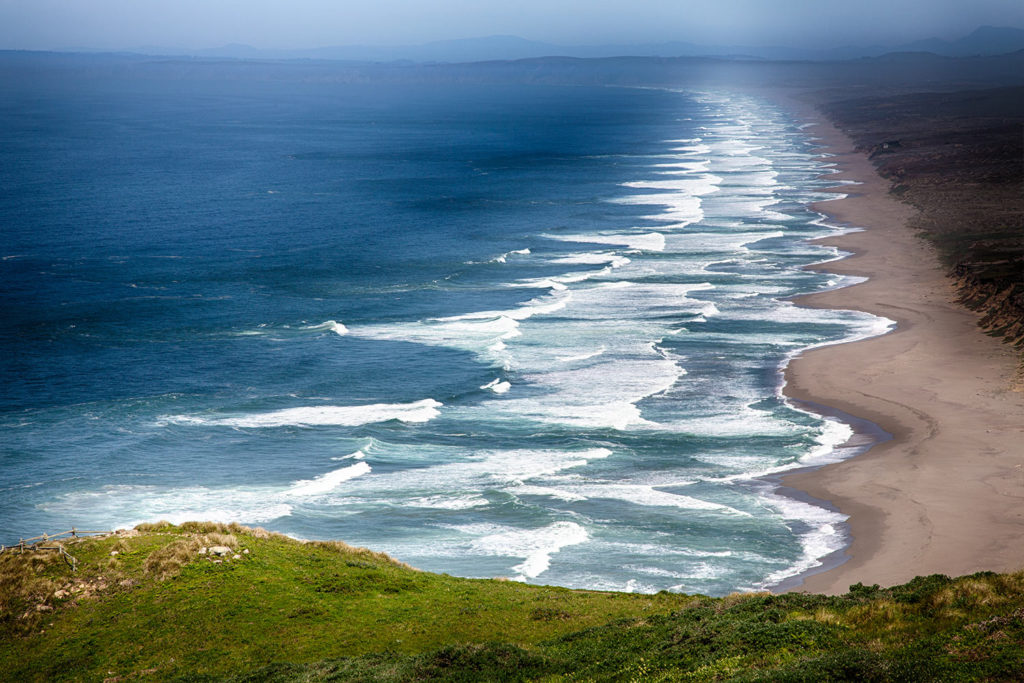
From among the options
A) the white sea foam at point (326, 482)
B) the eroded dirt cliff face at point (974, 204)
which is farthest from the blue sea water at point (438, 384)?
the eroded dirt cliff face at point (974, 204)

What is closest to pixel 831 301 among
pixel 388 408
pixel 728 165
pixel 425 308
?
pixel 425 308

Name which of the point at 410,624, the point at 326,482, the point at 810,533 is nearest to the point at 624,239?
the point at 326,482

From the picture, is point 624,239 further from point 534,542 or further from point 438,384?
point 534,542

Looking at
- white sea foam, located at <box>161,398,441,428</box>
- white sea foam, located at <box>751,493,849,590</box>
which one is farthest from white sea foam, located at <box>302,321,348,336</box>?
white sea foam, located at <box>751,493,849,590</box>

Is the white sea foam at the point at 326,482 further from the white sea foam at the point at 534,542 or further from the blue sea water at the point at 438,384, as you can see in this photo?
the white sea foam at the point at 534,542

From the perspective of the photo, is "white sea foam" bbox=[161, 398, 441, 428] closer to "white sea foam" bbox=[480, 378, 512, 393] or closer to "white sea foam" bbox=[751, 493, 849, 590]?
"white sea foam" bbox=[480, 378, 512, 393]
